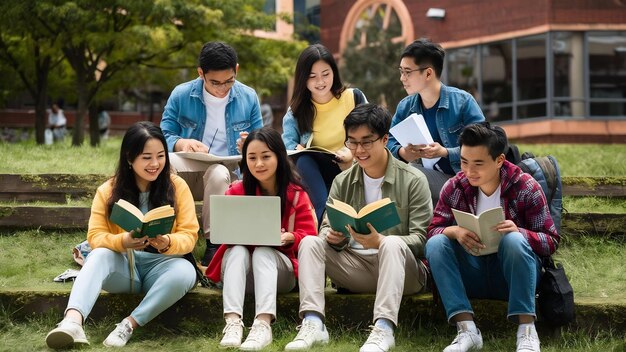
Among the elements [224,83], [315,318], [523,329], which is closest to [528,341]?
[523,329]

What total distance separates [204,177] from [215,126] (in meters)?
0.56

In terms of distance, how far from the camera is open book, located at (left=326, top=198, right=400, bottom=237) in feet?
15.8

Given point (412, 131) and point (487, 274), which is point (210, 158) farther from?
point (487, 274)

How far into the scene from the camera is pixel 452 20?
934 inches

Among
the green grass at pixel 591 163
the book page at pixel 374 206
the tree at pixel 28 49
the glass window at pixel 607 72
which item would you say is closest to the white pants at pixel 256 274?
the book page at pixel 374 206

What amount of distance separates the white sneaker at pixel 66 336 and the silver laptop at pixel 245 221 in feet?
2.73

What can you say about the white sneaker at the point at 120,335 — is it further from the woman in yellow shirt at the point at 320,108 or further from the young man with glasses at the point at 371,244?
the woman in yellow shirt at the point at 320,108

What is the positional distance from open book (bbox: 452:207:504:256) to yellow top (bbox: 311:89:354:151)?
5.98ft

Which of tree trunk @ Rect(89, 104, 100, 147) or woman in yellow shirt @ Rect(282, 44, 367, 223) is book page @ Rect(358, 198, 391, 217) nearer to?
woman in yellow shirt @ Rect(282, 44, 367, 223)

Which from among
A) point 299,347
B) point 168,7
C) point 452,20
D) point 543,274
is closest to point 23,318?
point 299,347

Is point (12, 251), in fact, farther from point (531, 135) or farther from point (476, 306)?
point (531, 135)

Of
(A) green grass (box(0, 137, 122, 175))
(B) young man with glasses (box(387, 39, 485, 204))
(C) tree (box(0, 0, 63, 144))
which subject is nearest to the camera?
(B) young man with glasses (box(387, 39, 485, 204))

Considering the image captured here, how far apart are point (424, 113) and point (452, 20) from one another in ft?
59.4

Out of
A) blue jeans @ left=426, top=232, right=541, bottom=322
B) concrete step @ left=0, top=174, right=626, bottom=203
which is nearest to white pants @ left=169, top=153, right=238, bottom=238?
blue jeans @ left=426, top=232, right=541, bottom=322
